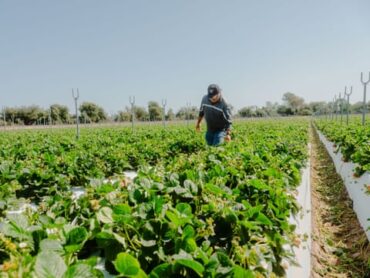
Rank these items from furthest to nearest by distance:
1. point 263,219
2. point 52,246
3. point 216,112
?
point 216,112 < point 263,219 < point 52,246

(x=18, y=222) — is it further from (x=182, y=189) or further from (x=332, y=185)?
(x=332, y=185)

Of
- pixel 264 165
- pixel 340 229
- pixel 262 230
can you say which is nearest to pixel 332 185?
pixel 340 229

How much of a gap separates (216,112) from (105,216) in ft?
17.8

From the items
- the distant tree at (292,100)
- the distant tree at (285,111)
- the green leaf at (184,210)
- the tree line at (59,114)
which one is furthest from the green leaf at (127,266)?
the distant tree at (292,100)

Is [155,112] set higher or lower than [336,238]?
higher

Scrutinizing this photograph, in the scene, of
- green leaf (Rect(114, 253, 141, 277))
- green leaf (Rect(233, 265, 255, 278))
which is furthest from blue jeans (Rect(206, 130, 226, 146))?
green leaf (Rect(114, 253, 141, 277))

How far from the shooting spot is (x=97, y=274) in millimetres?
1247

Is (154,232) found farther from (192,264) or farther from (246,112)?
(246,112)

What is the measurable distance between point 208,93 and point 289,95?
121m

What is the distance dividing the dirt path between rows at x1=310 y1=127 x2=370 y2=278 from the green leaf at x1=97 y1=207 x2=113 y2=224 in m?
2.59

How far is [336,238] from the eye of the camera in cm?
459

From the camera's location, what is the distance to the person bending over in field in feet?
22.8

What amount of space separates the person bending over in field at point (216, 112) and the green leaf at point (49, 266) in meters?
5.87

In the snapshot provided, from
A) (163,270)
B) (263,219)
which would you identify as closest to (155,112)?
(263,219)
